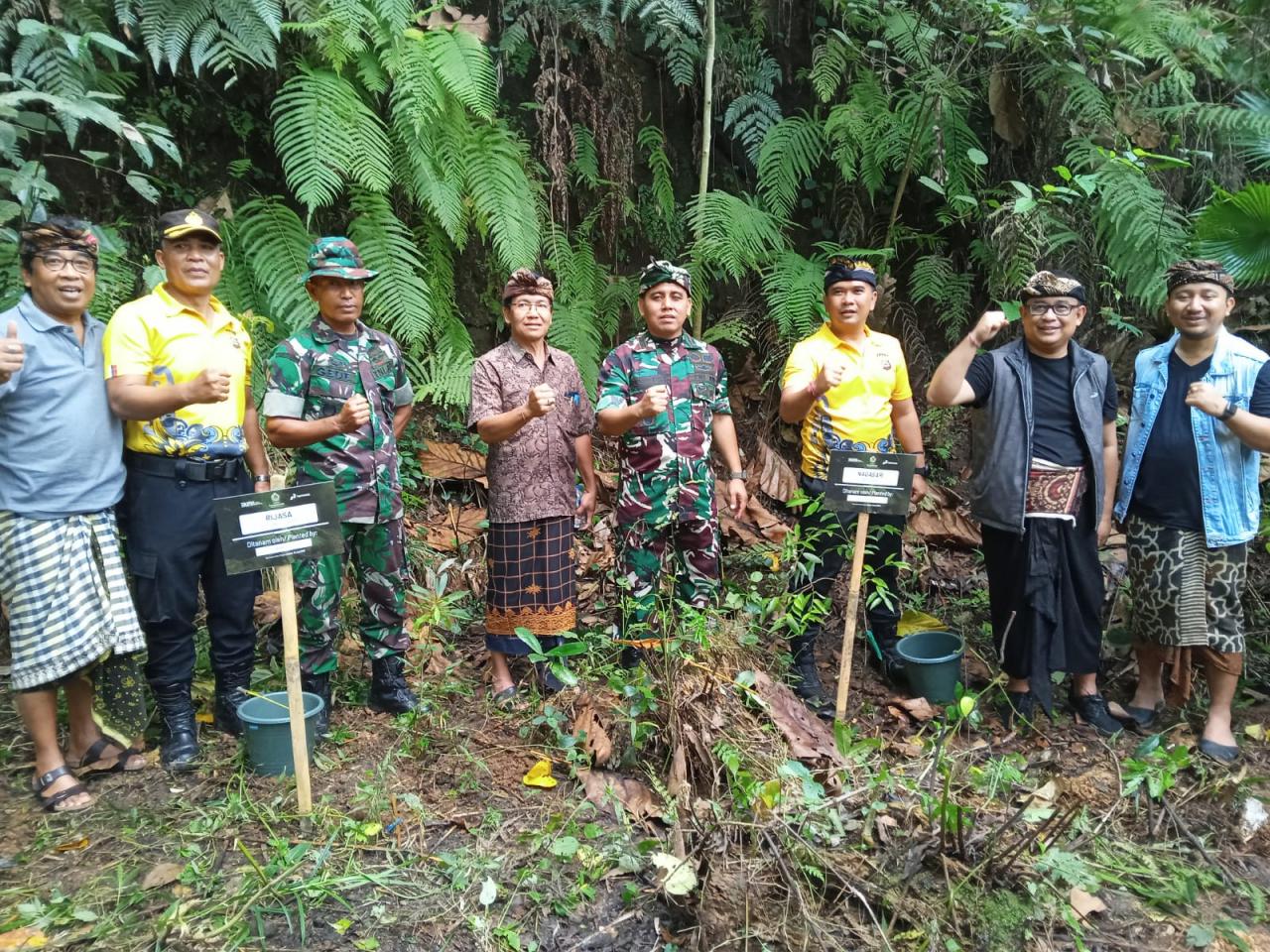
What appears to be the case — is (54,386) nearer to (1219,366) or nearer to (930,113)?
(1219,366)

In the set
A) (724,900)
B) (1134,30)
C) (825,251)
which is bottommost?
(724,900)

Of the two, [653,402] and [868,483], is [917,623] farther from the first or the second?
[653,402]

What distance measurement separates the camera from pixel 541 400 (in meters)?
3.33

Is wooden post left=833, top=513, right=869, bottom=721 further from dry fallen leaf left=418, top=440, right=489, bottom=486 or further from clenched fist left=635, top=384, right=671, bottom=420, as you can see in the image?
dry fallen leaf left=418, top=440, right=489, bottom=486

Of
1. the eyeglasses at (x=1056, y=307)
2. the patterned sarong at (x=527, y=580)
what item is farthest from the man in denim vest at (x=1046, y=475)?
the patterned sarong at (x=527, y=580)

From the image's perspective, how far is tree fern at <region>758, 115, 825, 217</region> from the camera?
5.72m

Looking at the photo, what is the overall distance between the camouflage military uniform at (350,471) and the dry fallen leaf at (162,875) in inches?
35.3

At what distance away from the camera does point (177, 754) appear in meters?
3.26

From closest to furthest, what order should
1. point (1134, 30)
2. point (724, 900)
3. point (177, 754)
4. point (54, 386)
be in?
1. point (724, 900)
2. point (54, 386)
3. point (177, 754)
4. point (1134, 30)

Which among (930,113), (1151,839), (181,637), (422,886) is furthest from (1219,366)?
(181,637)

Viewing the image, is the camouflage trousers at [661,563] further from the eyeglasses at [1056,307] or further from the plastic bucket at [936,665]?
the eyeglasses at [1056,307]

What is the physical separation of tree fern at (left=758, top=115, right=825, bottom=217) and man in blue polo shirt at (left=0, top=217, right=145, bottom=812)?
13.4ft

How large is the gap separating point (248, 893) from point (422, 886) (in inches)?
19.7

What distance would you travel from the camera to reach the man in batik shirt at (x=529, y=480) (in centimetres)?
367
